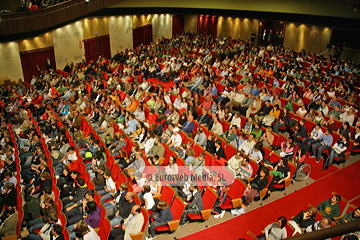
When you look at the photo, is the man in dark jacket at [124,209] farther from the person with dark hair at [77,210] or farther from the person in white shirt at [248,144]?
the person in white shirt at [248,144]

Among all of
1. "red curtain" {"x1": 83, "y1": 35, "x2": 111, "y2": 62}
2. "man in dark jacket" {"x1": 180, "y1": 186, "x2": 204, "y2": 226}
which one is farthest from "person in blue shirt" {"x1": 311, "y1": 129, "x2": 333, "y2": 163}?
"red curtain" {"x1": 83, "y1": 35, "x2": 111, "y2": 62}

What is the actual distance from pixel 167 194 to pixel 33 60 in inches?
424

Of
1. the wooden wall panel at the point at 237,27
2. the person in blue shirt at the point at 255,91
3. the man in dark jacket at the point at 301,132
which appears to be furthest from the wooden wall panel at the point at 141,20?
the man in dark jacket at the point at 301,132

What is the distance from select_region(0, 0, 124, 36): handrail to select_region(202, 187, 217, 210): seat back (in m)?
8.54

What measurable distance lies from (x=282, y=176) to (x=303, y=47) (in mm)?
13117

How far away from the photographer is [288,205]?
5.41 meters

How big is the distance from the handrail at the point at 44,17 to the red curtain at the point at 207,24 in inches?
378

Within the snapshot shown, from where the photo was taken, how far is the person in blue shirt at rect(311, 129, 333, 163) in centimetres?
655

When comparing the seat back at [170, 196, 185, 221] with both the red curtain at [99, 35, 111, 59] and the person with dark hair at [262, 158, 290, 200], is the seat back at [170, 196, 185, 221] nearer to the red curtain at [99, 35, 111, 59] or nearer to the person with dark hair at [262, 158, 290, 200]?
the person with dark hair at [262, 158, 290, 200]

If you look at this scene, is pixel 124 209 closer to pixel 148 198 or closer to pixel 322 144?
pixel 148 198

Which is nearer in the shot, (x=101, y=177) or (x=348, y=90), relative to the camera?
(x=101, y=177)

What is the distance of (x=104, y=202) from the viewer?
5.21 metres

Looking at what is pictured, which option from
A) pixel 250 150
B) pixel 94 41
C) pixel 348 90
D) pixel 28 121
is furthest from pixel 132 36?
pixel 250 150

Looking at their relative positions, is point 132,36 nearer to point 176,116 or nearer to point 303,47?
point 303,47
